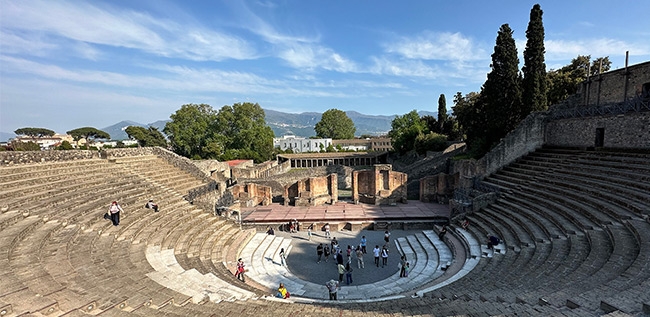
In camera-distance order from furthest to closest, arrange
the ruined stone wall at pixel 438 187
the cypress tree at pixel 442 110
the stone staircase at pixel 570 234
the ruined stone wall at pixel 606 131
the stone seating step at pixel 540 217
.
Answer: the cypress tree at pixel 442 110 → the ruined stone wall at pixel 438 187 → the ruined stone wall at pixel 606 131 → the stone seating step at pixel 540 217 → the stone staircase at pixel 570 234

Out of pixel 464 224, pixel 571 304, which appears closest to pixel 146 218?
pixel 571 304

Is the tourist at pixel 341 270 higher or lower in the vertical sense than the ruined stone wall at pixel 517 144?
lower

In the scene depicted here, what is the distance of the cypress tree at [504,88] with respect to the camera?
2192 centimetres

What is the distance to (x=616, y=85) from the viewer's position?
1716cm

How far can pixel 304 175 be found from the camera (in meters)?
35.4

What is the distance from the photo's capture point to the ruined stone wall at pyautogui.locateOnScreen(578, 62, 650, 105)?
15.8 m

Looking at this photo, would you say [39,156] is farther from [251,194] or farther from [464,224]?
[464,224]

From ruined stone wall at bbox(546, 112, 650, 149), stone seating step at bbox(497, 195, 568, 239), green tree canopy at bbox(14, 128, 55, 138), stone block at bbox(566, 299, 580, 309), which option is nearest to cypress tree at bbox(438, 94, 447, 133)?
ruined stone wall at bbox(546, 112, 650, 149)

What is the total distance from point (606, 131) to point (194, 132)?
48770 millimetres

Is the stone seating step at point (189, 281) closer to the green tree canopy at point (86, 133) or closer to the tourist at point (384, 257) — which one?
the tourist at point (384, 257)

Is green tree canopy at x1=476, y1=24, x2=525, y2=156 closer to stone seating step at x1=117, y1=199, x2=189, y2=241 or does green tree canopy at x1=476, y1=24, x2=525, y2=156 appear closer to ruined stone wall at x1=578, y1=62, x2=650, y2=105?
ruined stone wall at x1=578, y1=62, x2=650, y2=105

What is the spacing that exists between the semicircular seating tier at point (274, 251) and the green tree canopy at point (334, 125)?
71.4 meters

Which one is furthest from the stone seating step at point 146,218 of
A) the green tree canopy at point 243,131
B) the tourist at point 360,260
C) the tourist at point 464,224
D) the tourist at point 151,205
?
the green tree canopy at point 243,131

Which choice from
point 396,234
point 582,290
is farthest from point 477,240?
point 582,290
